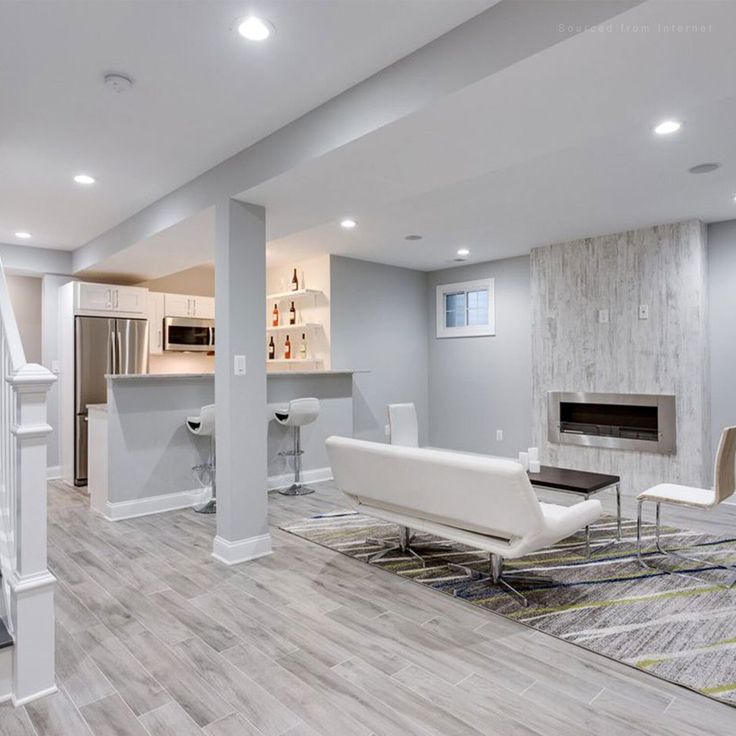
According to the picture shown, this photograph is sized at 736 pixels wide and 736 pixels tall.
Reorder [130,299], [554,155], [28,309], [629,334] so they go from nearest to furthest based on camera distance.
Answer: [554,155] → [629,334] → [130,299] → [28,309]

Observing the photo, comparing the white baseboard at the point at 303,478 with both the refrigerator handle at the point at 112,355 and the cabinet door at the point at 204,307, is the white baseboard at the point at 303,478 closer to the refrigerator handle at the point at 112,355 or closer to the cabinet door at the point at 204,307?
the refrigerator handle at the point at 112,355

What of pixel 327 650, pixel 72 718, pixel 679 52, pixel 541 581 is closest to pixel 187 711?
pixel 72 718

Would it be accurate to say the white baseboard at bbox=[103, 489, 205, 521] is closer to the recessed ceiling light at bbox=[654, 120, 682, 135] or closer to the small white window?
the small white window

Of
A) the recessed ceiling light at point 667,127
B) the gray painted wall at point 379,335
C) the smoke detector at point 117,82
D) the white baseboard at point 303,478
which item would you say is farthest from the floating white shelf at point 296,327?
the recessed ceiling light at point 667,127

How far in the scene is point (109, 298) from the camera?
5.92 metres

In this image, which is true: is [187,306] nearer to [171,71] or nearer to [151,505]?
[151,505]

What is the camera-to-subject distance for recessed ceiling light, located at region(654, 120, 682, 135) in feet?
9.69

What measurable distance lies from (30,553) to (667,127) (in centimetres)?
376

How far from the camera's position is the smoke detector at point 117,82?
254cm

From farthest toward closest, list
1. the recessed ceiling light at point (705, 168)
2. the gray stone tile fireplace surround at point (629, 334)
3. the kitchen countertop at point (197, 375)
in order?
the gray stone tile fireplace surround at point (629, 334) → the kitchen countertop at point (197, 375) → the recessed ceiling light at point (705, 168)

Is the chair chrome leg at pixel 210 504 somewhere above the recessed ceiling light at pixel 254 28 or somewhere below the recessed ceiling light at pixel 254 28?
below

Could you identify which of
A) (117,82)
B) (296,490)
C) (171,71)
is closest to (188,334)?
(296,490)

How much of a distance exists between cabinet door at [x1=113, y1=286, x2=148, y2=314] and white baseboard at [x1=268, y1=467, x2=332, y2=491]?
253cm

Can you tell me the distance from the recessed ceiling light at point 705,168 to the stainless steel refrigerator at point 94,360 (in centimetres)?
551
